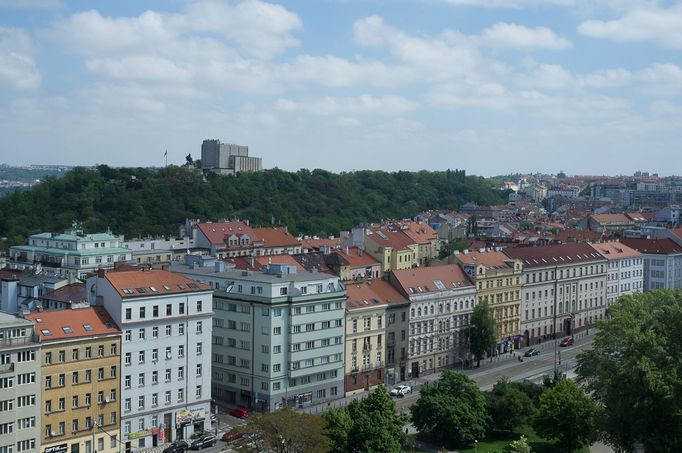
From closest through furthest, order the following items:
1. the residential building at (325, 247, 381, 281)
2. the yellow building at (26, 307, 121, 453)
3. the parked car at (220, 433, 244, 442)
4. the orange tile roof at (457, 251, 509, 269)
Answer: the yellow building at (26, 307, 121, 453)
the parked car at (220, 433, 244, 442)
the orange tile roof at (457, 251, 509, 269)
the residential building at (325, 247, 381, 281)

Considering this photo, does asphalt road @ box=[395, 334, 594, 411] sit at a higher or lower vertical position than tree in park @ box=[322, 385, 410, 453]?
lower

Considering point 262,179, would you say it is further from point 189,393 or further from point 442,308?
point 189,393

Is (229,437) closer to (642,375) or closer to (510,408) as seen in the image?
→ (510,408)

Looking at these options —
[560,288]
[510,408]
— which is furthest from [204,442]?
[560,288]

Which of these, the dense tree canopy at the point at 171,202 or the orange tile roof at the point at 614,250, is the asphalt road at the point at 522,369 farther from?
the dense tree canopy at the point at 171,202

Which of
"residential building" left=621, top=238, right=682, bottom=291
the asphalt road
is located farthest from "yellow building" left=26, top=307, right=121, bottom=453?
"residential building" left=621, top=238, right=682, bottom=291

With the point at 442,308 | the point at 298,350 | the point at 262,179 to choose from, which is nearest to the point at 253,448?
the point at 298,350

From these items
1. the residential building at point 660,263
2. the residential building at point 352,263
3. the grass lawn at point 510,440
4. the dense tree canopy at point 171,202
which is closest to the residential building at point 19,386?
the grass lawn at point 510,440

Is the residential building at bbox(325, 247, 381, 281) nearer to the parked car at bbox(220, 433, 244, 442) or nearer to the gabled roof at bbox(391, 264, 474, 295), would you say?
the gabled roof at bbox(391, 264, 474, 295)
